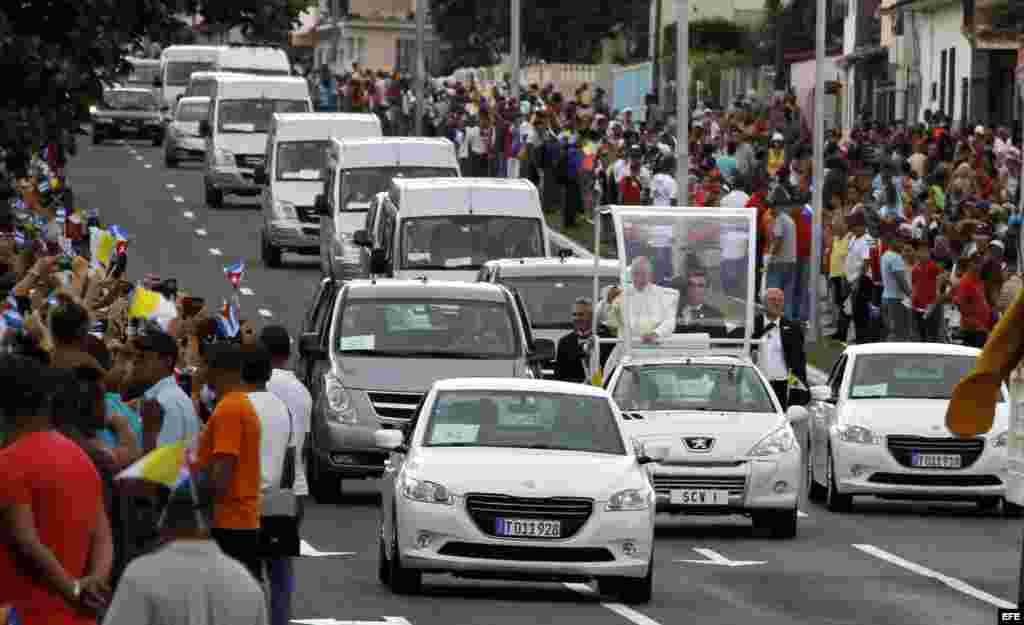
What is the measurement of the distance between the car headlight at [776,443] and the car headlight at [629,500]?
469cm

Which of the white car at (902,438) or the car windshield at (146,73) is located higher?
the car windshield at (146,73)

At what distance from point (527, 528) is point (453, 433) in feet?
3.73

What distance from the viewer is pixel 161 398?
42.6 ft

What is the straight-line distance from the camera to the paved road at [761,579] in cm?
1734

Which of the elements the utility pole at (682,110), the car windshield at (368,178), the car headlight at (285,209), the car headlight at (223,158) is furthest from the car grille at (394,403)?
the car headlight at (223,158)

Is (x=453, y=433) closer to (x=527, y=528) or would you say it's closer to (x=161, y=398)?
(x=527, y=528)

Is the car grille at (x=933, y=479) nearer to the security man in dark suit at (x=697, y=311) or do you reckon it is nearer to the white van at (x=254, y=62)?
the security man in dark suit at (x=697, y=311)

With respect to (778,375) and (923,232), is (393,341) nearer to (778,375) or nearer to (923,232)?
(778,375)

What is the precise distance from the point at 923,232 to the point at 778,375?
7922 mm

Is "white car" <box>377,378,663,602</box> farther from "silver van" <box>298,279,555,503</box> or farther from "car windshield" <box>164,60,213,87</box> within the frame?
"car windshield" <box>164,60,213,87</box>

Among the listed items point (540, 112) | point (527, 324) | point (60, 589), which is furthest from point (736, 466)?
point (540, 112)

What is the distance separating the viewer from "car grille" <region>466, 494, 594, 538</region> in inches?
693

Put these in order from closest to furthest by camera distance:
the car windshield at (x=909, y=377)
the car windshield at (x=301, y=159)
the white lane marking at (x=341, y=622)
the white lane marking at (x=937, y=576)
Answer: the white lane marking at (x=341, y=622)
the white lane marking at (x=937, y=576)
the car windshield at (x=909, y=377)
the car windshield at (x=301, y=159)

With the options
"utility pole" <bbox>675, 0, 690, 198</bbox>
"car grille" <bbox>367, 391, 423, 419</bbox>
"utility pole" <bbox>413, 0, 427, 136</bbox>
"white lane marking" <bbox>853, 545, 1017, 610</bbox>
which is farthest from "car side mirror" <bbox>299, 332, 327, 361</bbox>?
"utility pole" <bbox>413, 0, 427, 136</bbox>
